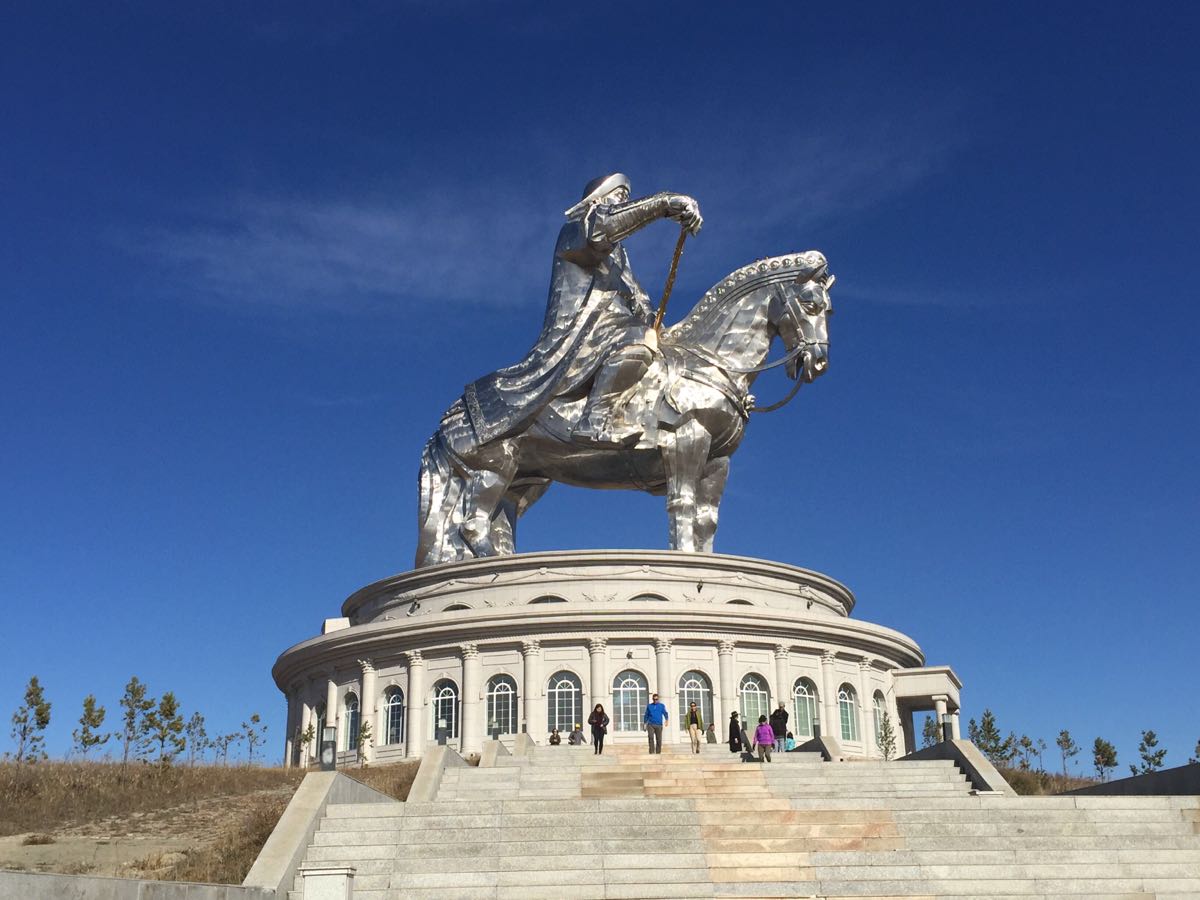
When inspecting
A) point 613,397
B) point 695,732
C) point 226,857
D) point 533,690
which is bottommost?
point 226,857

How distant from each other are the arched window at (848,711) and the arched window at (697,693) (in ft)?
13.6

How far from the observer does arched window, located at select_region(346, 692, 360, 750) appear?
3706 centimetres

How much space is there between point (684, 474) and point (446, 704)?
928 cm

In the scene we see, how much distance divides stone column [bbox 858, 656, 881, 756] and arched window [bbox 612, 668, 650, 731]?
6690 mm

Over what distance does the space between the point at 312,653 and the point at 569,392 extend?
1062 centimetres

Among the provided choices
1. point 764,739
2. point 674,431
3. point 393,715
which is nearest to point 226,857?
point 764,739

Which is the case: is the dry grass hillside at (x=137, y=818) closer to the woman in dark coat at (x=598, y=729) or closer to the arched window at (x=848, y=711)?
the woman in dark coat at (x=598, y=729)

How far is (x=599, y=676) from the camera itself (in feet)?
114

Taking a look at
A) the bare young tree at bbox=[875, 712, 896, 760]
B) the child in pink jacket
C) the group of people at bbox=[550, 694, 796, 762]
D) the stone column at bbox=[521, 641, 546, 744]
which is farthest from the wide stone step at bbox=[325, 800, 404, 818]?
the bare young tree at bbox=[875, 712, 896, 760]

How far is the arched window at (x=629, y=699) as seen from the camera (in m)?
34.6

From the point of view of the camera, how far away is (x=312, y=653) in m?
38.7

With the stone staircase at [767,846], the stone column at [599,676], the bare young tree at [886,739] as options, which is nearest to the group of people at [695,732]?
the stone column at [599,676]

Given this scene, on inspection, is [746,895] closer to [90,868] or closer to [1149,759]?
[90,868]

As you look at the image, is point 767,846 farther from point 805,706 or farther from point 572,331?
point 572,331
